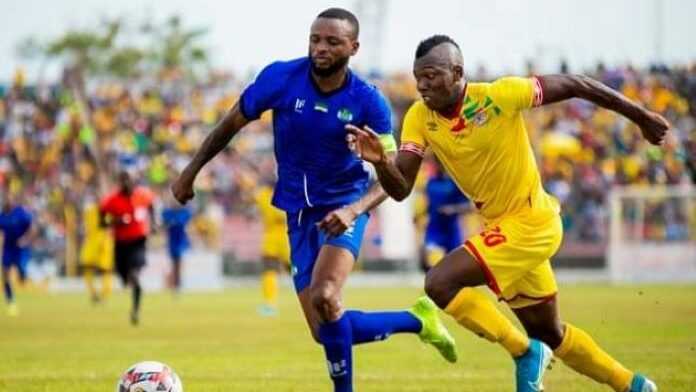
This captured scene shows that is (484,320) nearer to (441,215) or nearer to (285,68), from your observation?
(285,68)

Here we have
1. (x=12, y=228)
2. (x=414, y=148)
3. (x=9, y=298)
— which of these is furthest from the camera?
(x=12, y=228)

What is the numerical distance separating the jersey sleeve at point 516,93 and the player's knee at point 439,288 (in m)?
1.24

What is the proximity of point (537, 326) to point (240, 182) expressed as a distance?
33.3 meters

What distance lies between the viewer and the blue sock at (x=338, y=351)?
1000cm

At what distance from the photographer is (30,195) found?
141ft

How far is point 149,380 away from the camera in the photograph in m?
10.4

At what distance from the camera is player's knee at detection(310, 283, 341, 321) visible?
9.99 metres

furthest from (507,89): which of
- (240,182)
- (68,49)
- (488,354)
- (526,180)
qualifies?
(68,49)

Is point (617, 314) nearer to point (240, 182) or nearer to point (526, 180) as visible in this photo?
point (526, 180)

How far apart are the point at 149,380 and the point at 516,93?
331 centimetres

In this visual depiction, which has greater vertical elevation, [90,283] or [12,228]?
[12,228]

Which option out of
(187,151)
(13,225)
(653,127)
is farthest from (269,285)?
(653,127)

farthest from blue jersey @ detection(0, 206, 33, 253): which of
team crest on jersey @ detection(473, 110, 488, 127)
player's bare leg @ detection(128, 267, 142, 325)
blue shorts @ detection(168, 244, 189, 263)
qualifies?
team crest on jersey @ detection(473, 110, 488, 127)

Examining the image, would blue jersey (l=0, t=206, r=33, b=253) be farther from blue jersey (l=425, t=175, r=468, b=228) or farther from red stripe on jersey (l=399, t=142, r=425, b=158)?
red stripe on jersey (l=399, t=142, r=425, b=158)
